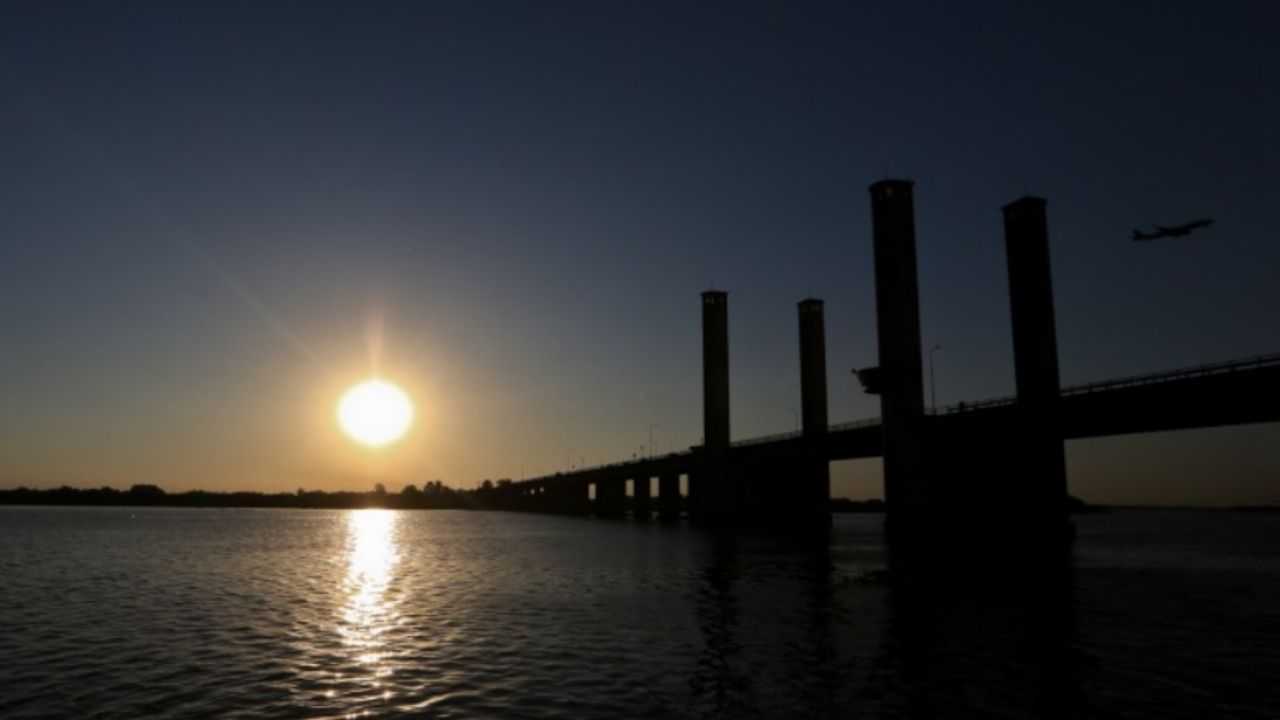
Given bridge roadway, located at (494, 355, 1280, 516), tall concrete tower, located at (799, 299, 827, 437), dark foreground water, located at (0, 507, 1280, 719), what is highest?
tall concrete tower, located at (799, 299, 827, 437)

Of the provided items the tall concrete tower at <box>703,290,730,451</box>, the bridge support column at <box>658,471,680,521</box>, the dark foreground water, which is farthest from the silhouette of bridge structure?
the bridge support column at <box>658,471,680,521</box>

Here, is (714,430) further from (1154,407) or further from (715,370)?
(1154,407)

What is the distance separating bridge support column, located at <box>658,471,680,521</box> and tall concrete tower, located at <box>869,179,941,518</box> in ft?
275

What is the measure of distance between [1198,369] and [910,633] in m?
47.9

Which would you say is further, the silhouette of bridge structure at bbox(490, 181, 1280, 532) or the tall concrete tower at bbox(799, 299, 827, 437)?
the tall concrete tower at bbox(799, 299, 827, 437)

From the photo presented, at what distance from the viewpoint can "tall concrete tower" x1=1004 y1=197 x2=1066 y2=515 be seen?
92875 mm

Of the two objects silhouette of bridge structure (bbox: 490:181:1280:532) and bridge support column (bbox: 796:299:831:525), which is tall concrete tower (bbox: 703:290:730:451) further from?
silhouette of bridge structure (bbox: 490:181:1280:532)

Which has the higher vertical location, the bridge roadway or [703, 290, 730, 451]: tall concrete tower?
[703, 290, 730, 451]: tall concrete tower

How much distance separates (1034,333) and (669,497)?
318 feet

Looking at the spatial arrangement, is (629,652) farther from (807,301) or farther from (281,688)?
(807,301)

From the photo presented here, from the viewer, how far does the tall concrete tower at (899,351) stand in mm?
96000

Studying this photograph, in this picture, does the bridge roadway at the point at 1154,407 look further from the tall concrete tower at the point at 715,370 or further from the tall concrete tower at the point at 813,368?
the tall concrete tower at the point at 715,370

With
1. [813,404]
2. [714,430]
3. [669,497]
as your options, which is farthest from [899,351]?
[669,497]

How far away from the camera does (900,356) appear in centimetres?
10038
